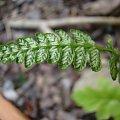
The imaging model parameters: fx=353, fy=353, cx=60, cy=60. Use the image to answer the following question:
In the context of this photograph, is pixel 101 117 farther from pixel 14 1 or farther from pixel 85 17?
pixel 14 1

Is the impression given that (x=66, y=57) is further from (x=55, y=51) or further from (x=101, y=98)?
(x=101, y=98)

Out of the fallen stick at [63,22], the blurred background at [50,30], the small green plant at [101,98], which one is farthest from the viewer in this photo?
the fallen stick at [63,22]

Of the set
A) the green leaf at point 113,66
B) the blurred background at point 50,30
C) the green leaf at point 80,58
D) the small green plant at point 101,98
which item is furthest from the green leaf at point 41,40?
the blurred background at point 50,30

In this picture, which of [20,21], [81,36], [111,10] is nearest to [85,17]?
[111,10]

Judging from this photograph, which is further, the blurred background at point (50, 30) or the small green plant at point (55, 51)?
the blurred background at point (50, 30)

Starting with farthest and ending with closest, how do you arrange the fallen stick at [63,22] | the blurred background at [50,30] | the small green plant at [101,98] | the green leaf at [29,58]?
the fallen stick at [63,22] < the blurred background at [50,30] < the small green plant at [101,98] < the green leaf at [29,58]

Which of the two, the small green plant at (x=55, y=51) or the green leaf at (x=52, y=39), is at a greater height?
the green leaf at (x=52, y=39)

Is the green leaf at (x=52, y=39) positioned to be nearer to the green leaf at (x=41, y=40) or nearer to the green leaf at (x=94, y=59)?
the green leaf at (x=41, y=40)
